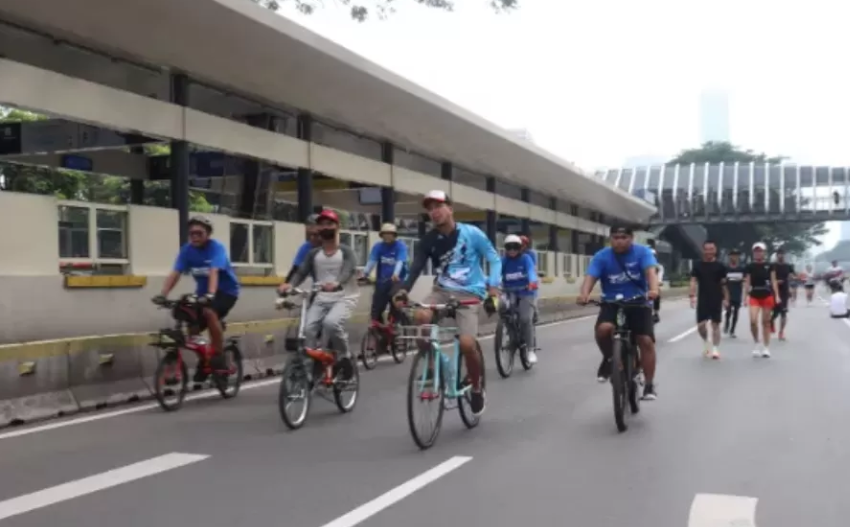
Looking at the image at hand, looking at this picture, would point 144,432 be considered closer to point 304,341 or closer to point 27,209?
point 304,341

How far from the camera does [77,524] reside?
5082mm

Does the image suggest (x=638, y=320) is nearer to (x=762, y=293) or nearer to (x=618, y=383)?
(x=618, y=383)

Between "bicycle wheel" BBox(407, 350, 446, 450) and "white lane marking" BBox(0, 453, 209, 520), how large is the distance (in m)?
1.56

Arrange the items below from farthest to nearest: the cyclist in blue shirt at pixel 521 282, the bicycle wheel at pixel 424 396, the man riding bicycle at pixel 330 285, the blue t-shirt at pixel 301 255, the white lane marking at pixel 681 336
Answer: the white lane marking at pixel 681 336
the cyclist in blue shirt at pixel 521 282
the blue t-shirt at pixel 301 255
the man riding bicycle at pixel 330 285
the bicycle wheel at pixel 424 396

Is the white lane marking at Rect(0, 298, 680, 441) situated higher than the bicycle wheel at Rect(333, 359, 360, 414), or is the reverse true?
the bicycle wheel at Rect(333, 359, 360, 414)

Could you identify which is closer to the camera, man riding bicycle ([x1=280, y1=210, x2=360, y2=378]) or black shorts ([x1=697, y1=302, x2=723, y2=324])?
man riding bicycle ([x1=280, y1=210, x2=360, y2=378])

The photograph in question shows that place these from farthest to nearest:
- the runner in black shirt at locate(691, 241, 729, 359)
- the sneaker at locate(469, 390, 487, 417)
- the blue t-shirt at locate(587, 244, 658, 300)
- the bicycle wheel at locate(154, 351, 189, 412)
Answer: the runner in black shirt at locate(691, 241, 729, 359)
the bicycle wheel at locate(154, 351, 189, 412)
the blue t-shirt at locate(587, 244, 658, 300)
the sneaker at locate(469, 390, 487, 417)

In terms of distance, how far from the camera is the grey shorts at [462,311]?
750 cm

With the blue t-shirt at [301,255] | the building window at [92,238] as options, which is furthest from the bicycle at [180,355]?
the building window at [92,238]

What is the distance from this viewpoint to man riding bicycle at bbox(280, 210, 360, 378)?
8539 millimetres

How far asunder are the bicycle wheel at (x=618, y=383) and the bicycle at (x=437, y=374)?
43.2 inches

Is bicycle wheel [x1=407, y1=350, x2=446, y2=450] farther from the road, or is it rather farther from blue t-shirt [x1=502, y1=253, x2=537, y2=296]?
blue t-shirt [x1=502, y1=253, x2=537, y2=296]

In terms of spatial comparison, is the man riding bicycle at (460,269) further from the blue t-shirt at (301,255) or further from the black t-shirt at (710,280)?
the black t-shirt at (710,280)

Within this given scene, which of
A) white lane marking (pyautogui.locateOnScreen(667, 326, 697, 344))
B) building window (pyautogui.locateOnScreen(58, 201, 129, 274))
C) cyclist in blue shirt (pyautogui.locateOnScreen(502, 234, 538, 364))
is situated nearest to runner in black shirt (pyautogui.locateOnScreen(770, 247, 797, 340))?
white lane marking (pyautogui.locateOnScreen(667, 326, 697, 344))
